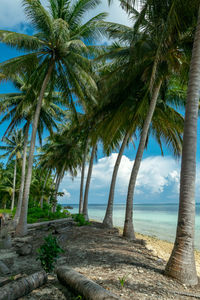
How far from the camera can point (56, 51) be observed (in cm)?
1088

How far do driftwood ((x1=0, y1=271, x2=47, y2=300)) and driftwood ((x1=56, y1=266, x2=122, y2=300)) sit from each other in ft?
1.19

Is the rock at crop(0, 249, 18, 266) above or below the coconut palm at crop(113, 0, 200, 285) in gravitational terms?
below

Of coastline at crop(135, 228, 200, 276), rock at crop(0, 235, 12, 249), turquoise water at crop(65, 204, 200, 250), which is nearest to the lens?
rock at crop(0, 235, 12, 249)

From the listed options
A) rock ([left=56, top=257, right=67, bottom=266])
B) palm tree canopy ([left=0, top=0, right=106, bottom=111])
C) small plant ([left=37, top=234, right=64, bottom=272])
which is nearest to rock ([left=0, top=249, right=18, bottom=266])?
rock ([left=56, top=257, right=67, bottom=266])

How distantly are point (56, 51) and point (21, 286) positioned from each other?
403 inches

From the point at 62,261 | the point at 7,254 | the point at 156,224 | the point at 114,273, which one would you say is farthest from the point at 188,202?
the point at 156,224

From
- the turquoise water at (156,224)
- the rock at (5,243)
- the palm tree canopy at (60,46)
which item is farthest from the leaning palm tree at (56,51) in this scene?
the turquoise water at (156,224)

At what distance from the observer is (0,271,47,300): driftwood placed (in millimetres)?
3255

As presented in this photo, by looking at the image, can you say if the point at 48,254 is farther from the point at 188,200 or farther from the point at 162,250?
the point at 162,250

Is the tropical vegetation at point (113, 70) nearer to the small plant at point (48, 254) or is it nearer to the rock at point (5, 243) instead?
the rock at point (5, 243)

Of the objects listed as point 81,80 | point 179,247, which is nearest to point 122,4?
point 81,80

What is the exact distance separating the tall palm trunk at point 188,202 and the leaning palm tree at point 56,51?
6.24 meters

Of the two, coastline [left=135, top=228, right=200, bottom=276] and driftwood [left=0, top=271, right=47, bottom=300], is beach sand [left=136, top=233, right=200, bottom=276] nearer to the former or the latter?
coastline [left=135, top=228, right=200, bottom=276]

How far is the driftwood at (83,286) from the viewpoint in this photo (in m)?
3.10
